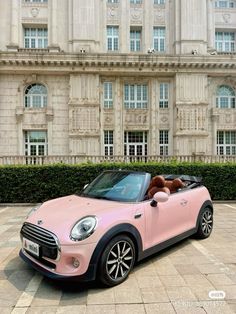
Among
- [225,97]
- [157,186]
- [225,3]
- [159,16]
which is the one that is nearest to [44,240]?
[157,186]

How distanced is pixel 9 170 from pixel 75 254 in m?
8.32

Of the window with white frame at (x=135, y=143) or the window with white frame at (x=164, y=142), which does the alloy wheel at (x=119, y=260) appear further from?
the window with white frame at (x=164, y=142)

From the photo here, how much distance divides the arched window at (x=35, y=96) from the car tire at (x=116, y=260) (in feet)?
58.8

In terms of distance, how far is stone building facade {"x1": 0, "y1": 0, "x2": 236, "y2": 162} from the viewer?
18719 mm

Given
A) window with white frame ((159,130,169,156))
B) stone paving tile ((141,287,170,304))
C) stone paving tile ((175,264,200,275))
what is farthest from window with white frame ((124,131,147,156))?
stone paving tile ((141,287,170,304))

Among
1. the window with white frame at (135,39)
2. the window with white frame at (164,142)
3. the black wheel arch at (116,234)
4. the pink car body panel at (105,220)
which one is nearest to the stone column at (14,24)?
the window with white frame at (135,39)

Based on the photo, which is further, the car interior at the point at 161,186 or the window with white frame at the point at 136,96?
the window with white frame at the point at 136,96

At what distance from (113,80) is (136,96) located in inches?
89.0

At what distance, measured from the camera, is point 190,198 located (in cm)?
495

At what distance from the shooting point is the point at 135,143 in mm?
20500

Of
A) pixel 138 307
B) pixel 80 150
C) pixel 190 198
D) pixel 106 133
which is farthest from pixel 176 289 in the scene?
pixel 106 133

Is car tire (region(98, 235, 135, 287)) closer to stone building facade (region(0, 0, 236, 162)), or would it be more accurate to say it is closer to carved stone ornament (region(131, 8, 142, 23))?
stone building facade (region(0, 0, 236, 162))

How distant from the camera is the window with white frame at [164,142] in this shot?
20234mm

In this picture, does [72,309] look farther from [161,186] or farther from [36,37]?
[36,37]
